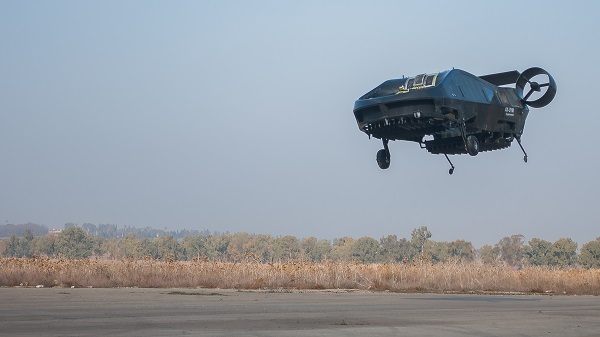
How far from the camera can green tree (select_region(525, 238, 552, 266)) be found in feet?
434

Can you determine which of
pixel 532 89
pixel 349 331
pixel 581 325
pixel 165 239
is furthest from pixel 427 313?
pixel 165 239

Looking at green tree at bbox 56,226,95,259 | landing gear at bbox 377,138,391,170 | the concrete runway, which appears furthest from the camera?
green tree at bbox 56,226,95,259

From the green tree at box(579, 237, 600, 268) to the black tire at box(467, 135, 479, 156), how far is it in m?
105

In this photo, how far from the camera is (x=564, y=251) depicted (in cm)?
13300

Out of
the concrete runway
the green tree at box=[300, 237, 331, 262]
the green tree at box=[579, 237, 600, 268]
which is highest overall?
the green tree at box=[300, 237, 331, 262]

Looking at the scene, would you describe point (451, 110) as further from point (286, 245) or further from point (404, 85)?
point (286, 245)

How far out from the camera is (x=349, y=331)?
1431cm

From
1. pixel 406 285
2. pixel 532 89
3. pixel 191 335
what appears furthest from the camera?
pixel 406 285

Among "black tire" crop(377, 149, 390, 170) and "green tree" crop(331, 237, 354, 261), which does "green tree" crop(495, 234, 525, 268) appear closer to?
"green tree" crop(331, 237, 354, 261)

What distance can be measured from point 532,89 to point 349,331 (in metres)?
18.4

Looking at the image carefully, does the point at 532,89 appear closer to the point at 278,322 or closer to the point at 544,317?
the point at 544,317

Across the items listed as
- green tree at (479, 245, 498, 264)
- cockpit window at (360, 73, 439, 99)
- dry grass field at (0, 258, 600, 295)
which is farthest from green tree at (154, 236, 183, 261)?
cockpit window at (360, 73, 439, 99)

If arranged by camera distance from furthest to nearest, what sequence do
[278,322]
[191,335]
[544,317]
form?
1. [544,317]
2. [278,322]
3. [191,335]

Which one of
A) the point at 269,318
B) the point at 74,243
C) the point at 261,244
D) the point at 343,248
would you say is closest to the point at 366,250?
the point at 343,248
